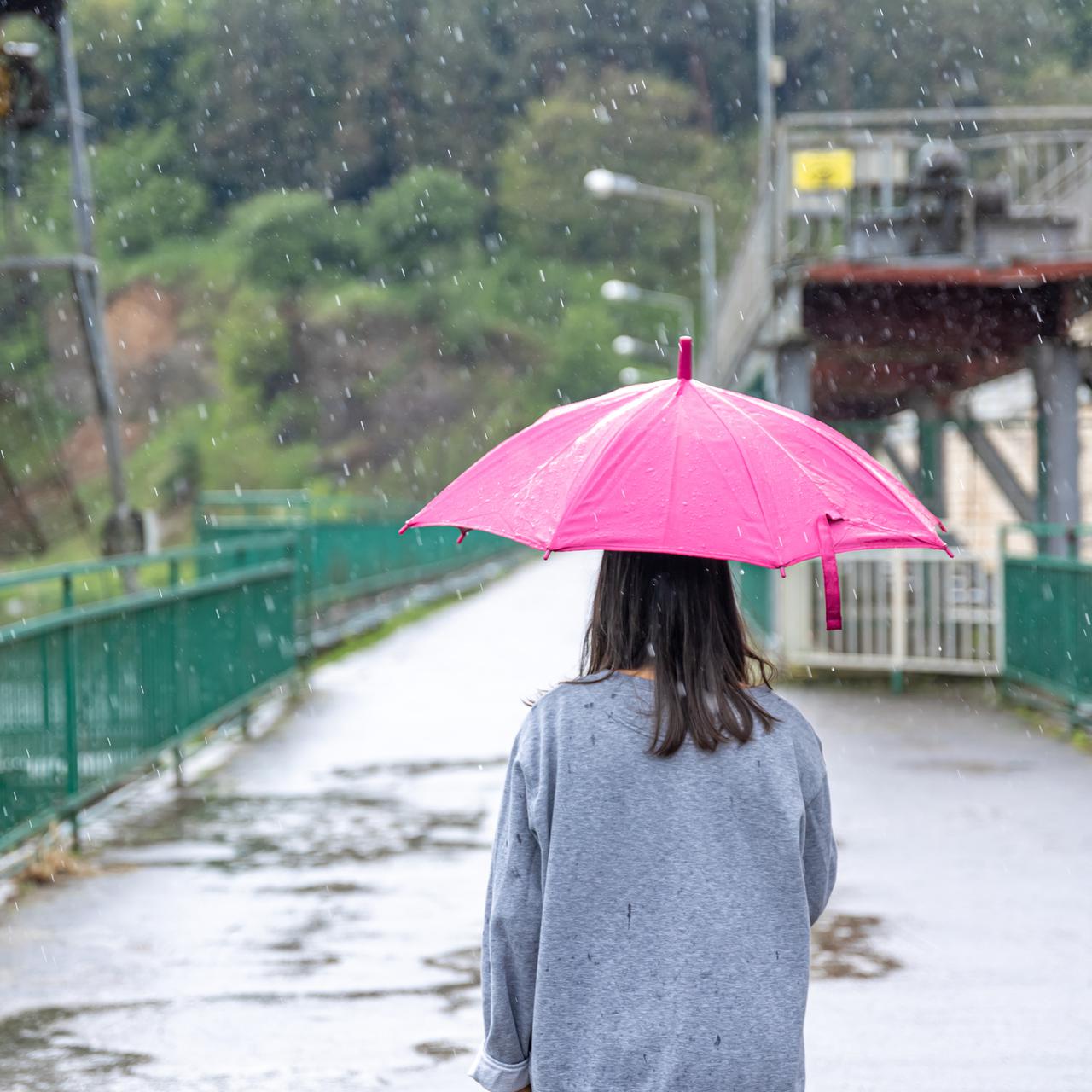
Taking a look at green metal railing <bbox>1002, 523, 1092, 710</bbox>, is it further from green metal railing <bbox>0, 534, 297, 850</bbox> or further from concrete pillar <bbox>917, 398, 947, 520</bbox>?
green metal railing <bbox>0, 534, 297, 850</bbox>

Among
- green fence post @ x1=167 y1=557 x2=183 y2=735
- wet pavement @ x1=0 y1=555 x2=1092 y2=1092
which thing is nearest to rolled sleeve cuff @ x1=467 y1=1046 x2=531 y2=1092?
wet pavement @ x1=0 y1=555 x2=1092 y2=1092

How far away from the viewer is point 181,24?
113 metres

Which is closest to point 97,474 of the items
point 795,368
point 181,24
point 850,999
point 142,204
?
point 142,204

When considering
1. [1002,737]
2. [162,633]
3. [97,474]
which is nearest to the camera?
[162,633]

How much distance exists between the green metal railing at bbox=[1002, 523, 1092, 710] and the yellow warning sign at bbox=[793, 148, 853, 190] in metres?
3.44

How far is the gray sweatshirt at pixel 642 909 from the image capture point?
244 cm

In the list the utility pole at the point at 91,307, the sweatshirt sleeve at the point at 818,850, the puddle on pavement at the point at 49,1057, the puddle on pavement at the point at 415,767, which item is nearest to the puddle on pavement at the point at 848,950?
the puddle on pavement at the point at 49,1057

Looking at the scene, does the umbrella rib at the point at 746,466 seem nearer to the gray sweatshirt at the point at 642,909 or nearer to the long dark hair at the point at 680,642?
the long dark hair at the point at 680,642

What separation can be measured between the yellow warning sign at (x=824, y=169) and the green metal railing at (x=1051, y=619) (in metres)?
3.44

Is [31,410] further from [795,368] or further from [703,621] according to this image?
[703,621]

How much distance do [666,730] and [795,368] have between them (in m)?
12.6

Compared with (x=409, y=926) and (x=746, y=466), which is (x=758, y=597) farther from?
(x=746, y=466)

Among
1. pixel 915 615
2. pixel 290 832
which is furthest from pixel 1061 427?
pixel 290 832

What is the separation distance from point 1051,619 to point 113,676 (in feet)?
21.1
